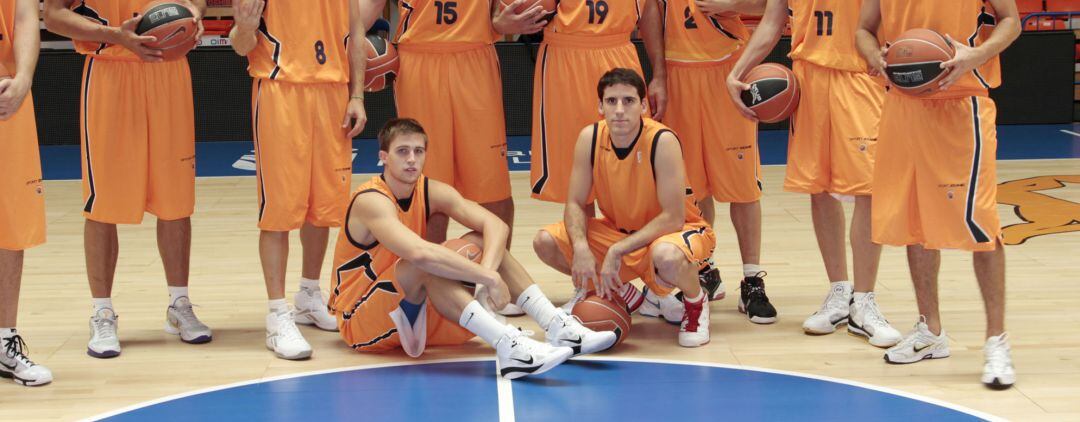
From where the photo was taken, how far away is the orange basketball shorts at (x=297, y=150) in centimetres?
541

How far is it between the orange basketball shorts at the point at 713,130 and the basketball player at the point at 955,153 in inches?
43.5

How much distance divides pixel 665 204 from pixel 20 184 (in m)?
2.59

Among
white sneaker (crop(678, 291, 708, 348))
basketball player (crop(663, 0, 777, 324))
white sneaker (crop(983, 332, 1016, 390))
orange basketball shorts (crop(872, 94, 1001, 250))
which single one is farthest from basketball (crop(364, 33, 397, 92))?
white sneaker (crop(983, 332, 1016, 390))

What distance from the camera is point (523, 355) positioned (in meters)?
4.91

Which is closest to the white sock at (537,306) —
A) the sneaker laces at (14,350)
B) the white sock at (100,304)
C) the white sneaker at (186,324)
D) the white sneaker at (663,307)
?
the white sneaker at (663,307)

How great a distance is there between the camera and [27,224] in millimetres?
4859

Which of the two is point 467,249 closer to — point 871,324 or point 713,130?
point 713,130

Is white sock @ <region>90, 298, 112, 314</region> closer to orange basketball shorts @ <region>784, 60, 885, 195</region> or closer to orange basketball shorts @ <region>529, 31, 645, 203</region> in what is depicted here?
orange basketball shorts @ <region>529, 31, 645, 203</region>

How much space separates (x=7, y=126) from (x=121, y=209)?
753 millimetres

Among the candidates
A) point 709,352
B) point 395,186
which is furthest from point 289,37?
point 709,352

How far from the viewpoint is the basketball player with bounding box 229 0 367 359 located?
17.7 feet

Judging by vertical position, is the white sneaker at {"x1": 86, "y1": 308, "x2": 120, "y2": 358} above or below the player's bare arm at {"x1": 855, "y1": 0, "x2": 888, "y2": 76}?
below

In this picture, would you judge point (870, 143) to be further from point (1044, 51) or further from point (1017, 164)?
point (1044, 51)

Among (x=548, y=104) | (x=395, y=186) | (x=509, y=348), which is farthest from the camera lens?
(x=548, y=104)
